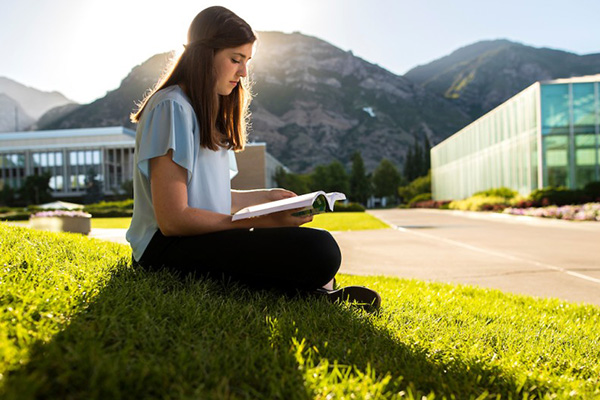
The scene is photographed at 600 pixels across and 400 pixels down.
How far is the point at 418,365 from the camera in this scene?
1.85m

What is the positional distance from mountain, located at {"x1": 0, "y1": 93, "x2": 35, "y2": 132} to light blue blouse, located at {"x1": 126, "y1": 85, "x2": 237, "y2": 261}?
20997 cm

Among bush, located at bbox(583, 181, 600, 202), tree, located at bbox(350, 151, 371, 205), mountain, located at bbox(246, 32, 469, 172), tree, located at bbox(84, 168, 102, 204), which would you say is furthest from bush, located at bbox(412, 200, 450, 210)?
mountain, located at bbox(246, 32, 469, 172)

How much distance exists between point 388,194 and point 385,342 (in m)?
95.6

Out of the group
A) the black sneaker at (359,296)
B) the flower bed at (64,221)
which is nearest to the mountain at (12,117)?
the flower bed at (64,221)

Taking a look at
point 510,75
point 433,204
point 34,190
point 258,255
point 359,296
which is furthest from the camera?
point 510,75

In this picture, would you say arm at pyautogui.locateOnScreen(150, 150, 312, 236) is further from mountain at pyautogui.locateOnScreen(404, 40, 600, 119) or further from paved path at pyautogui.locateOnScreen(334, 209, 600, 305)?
mountain at pyautogui.locateOnScreen(404, 40, 600, 119)

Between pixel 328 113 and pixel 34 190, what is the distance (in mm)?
107762

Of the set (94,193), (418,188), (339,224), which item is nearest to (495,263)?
(339,224)

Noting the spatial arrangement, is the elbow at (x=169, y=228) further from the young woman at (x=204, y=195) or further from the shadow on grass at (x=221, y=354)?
the shadow on grass at (x=221, y=354)

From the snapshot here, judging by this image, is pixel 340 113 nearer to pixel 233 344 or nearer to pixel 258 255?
pixel 258 255

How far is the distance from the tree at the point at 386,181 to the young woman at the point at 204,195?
311ft

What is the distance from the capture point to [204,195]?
2.42m

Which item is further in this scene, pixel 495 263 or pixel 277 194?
pixel 495 263

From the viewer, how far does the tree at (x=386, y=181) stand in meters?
95.9
